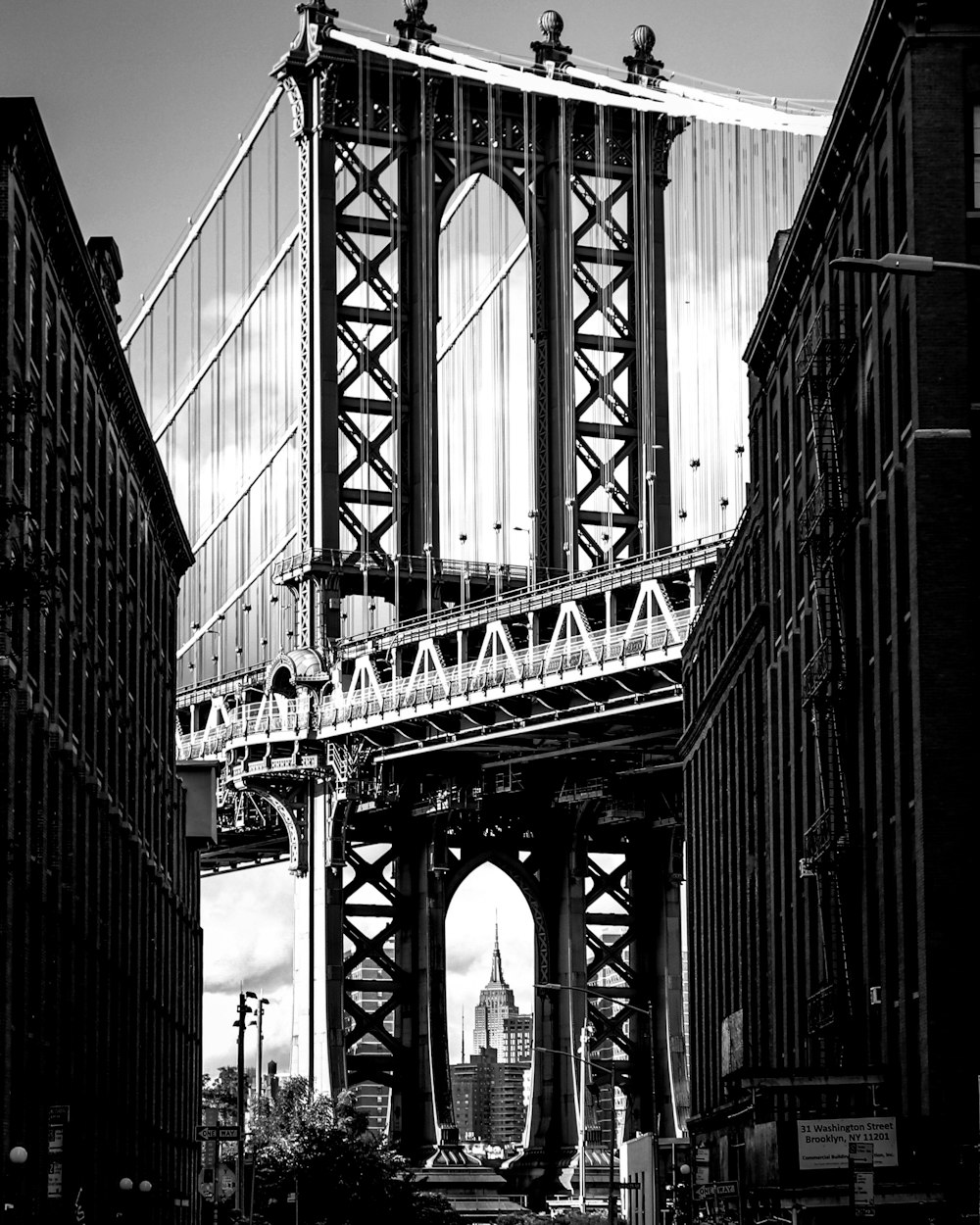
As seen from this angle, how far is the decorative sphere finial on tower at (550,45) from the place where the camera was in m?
124

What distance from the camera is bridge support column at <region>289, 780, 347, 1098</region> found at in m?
124

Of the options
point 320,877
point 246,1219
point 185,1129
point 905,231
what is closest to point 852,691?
point 905,231

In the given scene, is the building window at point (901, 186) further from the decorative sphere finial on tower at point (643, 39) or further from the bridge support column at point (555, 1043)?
the bridge support column at point (555, 1043)

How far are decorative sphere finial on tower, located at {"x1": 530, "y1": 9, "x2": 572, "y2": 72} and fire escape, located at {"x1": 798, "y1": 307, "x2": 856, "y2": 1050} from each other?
64.5 metres

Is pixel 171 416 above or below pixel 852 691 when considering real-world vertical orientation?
above

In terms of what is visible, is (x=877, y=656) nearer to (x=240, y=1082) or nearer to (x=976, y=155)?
(x=976, y=155)

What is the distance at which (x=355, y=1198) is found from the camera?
10481cm

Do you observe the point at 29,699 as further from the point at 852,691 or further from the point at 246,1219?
the point at 246,1219

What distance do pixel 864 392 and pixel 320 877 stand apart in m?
74.0

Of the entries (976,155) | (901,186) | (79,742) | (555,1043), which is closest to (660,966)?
(555,1043)

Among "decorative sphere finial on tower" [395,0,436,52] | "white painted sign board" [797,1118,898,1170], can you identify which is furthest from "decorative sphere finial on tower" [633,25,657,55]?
"white painted sign board" [797,1118,898,1170]

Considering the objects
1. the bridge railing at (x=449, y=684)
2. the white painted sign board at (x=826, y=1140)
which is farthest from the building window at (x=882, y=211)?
the bridge railing at (x=449, y=684)

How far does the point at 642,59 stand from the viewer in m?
122

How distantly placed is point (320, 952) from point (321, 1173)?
2081cm
